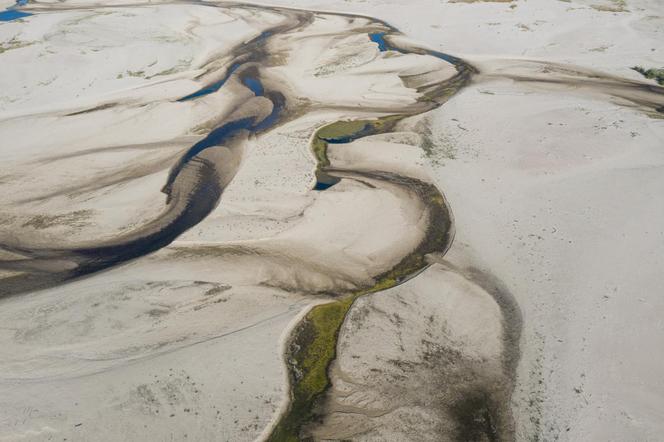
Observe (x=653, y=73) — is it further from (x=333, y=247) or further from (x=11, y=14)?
(x=11, y=14)

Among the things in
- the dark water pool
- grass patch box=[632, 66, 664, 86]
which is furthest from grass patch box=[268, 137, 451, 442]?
the dark water pool

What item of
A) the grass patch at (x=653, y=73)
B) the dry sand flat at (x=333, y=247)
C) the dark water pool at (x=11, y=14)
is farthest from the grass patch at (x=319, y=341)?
the dark water pool at (x=11, y=14)

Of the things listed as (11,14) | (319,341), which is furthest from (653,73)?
(11,14)

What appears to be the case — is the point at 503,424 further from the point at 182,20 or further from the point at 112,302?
the point at 182,20

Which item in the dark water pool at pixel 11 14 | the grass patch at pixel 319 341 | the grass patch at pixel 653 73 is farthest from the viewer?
the dark water pool at pixel 11 14

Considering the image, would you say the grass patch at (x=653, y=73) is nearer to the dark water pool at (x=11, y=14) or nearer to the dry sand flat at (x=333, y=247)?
the dry sand flat at (x=333, y=247)
